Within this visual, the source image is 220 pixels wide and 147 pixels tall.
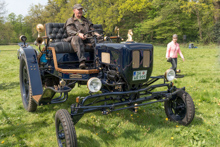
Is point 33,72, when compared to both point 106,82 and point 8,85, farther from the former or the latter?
point 8,85

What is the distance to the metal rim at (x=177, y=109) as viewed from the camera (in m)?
3.52

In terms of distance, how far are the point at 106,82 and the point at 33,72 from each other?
1670 millimetres

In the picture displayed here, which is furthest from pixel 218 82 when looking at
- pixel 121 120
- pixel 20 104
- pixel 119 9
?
pixel 119 9

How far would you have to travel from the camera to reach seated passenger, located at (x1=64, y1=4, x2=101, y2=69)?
3.77 metres

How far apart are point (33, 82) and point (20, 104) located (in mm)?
1531

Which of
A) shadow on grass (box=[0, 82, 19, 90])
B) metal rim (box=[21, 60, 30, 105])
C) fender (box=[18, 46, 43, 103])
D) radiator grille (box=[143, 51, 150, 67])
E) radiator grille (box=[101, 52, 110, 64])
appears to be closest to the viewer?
radiator grille (box=[143, 51, 150, 67])

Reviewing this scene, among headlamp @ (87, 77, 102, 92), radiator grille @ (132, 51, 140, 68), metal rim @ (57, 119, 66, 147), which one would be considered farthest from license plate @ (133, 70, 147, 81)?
metal rim @ (57, 119, 66, 147)

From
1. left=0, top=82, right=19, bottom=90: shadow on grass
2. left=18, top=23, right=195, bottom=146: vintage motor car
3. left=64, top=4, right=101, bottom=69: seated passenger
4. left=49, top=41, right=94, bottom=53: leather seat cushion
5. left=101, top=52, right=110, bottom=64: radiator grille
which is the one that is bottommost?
left=0, top=82, right=19, bottom=90: shadow on grass

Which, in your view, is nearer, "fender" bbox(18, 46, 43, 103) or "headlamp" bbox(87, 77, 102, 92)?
"headlamp" bbox(87, 77, 102, 92)

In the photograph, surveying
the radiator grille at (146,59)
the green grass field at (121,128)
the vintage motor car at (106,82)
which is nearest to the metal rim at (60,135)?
the vintage motor car at (106,82)

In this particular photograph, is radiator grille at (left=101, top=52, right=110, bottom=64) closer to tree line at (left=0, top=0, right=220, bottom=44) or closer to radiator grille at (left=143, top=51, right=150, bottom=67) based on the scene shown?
radiator grille at (left=143, top=51, right=150, bottom=67)

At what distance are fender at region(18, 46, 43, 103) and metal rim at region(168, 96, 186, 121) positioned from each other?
2.58 metres

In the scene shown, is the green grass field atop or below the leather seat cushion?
below

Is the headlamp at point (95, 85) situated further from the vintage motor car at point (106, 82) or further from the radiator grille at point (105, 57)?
the radiator grille at point (105, 57)
